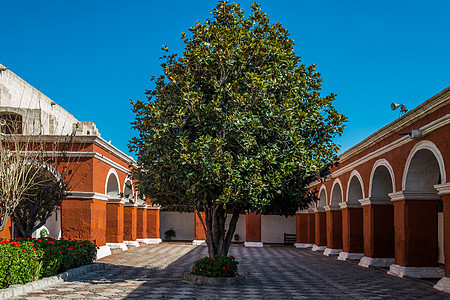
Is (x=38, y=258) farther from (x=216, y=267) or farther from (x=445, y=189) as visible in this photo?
(x=445, y=189)

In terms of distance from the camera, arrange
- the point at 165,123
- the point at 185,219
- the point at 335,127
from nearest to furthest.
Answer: the point at 165,123, the point at 335,127, the point at 185,219

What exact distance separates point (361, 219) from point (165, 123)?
10767 mm

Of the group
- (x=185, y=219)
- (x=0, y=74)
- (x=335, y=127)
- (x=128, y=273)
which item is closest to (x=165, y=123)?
(x=335, y=127)

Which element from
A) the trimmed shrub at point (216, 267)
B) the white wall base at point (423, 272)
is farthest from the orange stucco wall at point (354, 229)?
the trimmed shrub at point (216, 267)

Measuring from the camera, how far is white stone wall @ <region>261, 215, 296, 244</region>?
1270 inches

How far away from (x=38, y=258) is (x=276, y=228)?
22716mm

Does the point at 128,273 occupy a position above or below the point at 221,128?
below

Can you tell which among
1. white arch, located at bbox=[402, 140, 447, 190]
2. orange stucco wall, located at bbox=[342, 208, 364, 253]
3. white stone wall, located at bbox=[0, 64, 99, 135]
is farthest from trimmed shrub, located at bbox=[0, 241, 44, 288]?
orange stucco wall, located at bbox=[342, 208, 364, 253]

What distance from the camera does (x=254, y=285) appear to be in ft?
39.2

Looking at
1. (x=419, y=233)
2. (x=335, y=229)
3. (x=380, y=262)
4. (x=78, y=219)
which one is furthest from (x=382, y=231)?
(x=78, y=219)

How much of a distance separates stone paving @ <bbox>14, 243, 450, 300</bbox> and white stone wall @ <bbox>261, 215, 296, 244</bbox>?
14997 mm

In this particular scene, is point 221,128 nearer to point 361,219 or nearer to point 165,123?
point 165,123

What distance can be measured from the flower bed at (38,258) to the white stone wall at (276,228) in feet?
61.8

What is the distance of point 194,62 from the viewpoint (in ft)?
39.6
